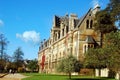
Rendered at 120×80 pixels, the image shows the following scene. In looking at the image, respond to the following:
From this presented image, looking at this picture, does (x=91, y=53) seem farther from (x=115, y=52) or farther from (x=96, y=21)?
(x=96, y=21)

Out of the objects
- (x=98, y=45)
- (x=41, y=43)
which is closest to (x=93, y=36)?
(x=98, y=45)

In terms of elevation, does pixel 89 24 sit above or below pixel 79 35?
above

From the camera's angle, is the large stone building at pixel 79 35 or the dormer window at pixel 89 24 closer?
the large stone building at pixel 79 35

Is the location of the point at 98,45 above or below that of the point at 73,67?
above

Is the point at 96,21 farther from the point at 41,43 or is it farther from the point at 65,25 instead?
the point at 41,43

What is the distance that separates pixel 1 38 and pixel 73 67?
7076cm

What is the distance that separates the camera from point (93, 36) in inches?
3041

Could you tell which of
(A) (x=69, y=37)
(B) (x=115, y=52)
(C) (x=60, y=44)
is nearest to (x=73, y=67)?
Result: (B) (x=115, y=52)

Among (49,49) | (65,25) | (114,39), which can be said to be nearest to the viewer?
(114,39)

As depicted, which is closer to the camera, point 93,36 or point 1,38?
point 93,36

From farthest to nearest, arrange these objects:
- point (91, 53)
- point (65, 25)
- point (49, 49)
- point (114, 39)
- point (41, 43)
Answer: point (41, 43)
point (49, 49)
point (65, 25)
point (91, 53)
point (114, 39)

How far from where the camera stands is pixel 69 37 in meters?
84.1

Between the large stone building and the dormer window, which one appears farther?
the dormer window

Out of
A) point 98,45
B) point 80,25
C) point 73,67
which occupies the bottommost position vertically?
point 73,67
